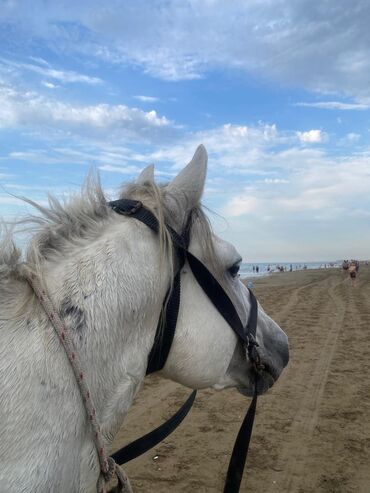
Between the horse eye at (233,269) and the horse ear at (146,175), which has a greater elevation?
the horse ear at (146,175)

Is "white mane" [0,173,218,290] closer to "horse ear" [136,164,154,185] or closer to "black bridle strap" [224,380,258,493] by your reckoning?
"horse ear" [136,164,154,185]

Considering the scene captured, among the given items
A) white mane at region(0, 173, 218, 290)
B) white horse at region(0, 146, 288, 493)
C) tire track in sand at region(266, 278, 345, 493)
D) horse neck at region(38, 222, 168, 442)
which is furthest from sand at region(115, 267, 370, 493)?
white mane at region(0, 173, 218, 290)

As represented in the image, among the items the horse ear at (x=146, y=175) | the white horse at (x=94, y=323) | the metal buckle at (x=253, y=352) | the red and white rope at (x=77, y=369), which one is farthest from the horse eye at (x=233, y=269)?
the red and white rope at (x=77, y=369)

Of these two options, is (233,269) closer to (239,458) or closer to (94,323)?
(94,323)

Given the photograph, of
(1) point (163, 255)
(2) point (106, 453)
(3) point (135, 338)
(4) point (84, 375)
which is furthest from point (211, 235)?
(2) point (106, 453)

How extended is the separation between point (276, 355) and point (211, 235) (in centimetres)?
84

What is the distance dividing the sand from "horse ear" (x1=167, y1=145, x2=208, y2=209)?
3.03m

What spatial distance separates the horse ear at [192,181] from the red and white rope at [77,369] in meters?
0.68

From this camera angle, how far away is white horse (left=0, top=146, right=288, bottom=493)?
1183 millimetres

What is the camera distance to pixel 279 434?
15.8 ft

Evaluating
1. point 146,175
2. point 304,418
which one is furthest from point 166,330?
point 304,418

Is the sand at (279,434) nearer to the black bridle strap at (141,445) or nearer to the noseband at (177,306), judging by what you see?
the black bridle strap at (141,445)

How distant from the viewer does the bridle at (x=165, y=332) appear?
1.28 metres

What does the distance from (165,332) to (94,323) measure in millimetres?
323
